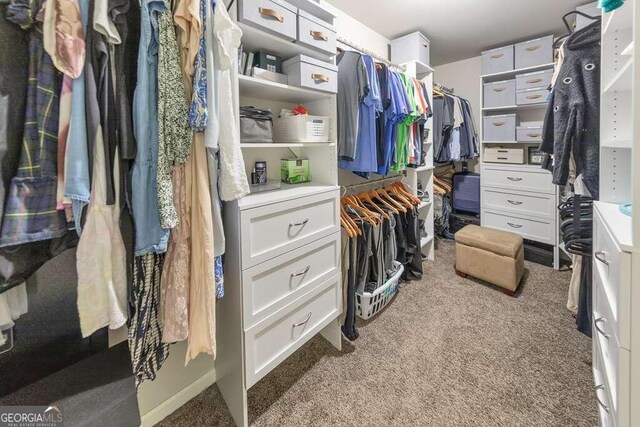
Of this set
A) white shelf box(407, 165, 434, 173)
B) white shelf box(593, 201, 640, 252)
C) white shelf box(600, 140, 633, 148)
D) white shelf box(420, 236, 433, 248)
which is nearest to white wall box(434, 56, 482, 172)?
white shelf box(407, 165, 434, 173)

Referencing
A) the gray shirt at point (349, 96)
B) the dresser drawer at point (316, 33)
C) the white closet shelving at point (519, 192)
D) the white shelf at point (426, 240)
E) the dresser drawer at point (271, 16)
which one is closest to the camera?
the dresser drawer at point (271, 16)

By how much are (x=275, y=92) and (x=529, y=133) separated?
111 inches

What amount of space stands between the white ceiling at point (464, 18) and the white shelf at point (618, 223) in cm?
196

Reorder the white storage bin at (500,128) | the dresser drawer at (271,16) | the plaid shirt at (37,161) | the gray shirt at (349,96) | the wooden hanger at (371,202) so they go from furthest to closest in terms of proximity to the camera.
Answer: the white storage bin at (500,128)
the wooden hanger at (371,202)
the gray shirt at (349,96)
the dresser drawer at (271,16)
the plaid shirt at (37,161)

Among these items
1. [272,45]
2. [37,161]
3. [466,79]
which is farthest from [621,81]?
[466,79]

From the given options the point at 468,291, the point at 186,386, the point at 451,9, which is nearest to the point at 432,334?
the point at 468,291

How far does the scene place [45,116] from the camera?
2.47ft

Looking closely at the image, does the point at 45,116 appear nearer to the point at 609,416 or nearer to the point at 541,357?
the point at 609,416

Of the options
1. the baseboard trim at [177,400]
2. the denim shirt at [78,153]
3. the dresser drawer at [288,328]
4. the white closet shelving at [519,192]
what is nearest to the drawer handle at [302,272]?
the dresser drawer at [288,328]

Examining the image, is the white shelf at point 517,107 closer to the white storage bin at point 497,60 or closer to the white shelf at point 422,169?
the white storage bin at point 497,60

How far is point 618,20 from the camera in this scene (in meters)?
1.14

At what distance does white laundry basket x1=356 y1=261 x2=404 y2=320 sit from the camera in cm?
202

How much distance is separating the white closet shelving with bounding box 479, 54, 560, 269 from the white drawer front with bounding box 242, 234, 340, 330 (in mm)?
2463

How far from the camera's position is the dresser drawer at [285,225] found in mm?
1185
